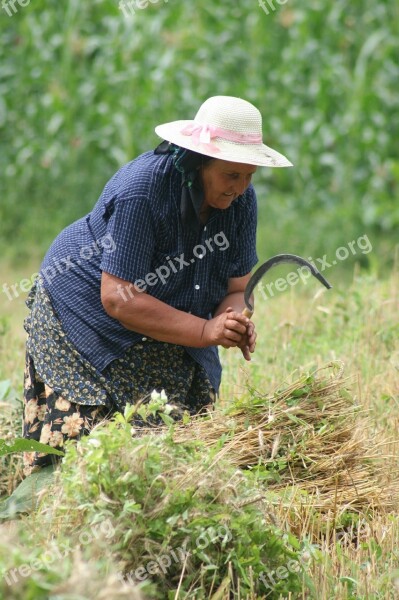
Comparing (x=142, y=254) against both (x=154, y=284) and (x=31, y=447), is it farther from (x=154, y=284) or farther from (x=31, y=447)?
(x=31, y=447)

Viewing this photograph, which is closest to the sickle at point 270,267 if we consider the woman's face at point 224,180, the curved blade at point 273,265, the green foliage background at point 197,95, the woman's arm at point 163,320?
the curved blade at point 273,265

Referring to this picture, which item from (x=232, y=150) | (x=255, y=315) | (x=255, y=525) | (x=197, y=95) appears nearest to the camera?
(x=255, y=525)

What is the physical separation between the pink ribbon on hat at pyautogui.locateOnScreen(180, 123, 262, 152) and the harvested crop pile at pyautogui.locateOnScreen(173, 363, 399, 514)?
795 millimetres

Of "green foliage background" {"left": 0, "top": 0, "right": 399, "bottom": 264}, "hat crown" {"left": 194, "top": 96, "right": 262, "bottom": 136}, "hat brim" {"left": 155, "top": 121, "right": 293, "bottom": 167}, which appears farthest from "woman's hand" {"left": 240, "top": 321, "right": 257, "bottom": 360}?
"green foliage background" {"left": 0, "top": 0, "right": 399, "bottom": 264}

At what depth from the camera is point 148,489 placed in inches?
103

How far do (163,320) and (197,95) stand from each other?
560cm

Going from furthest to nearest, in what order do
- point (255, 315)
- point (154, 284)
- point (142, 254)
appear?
point (255, 315) < point (154, 284) < point (142, 254)

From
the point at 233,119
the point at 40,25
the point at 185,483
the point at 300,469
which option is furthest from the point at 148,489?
the point at 40,25

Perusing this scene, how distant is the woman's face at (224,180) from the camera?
3.33 m

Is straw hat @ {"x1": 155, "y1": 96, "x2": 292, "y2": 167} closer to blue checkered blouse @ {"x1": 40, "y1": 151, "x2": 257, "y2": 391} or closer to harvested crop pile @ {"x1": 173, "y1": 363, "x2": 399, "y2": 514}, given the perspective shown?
blue checkered blouse @ {"x1": 40, "y1": 151, "x2": 257, "y2": 391}

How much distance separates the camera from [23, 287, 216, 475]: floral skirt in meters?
3.58

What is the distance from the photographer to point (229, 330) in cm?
336

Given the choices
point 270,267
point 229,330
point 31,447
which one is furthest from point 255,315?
point 31,447

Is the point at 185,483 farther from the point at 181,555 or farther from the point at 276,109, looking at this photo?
the point at 276,109
